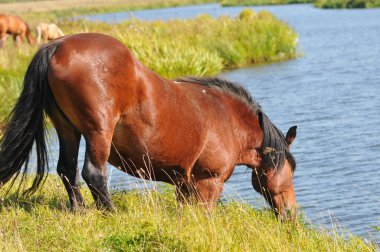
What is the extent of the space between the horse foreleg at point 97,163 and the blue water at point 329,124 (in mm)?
791

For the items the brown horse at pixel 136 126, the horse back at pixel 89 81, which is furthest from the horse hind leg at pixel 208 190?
the horse back at pixel 89 81

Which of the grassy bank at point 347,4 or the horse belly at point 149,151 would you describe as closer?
the horse belly at point 149,151

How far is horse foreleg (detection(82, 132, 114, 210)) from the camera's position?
251 inches

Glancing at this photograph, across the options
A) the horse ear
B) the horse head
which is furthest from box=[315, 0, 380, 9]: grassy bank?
the horse head

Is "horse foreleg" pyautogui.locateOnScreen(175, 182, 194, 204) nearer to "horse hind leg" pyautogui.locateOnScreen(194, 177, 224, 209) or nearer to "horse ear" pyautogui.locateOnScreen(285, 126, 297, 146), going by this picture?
"horse hind leg" pyautogui.locateOnScreen(194, 177, 224, 209)

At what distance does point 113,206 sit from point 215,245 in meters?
1.40

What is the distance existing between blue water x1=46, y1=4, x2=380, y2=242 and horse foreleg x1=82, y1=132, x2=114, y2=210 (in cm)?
79

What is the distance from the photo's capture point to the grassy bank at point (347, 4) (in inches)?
2270

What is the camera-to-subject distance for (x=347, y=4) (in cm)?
6162

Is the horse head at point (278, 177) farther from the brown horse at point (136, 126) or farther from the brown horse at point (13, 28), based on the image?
the brown horse at point (13, 28)

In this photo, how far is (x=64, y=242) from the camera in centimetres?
566

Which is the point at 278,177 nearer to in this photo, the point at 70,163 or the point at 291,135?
the point at 291,135

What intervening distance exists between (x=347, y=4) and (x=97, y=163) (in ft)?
189

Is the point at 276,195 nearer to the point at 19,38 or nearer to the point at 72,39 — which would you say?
the point at 72,39
